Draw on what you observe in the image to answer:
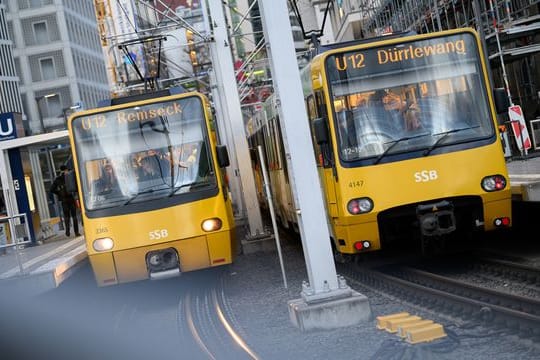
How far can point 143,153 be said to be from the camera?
16109 mm

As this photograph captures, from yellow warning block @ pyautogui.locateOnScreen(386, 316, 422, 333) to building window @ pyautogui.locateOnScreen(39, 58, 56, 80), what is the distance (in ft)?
285

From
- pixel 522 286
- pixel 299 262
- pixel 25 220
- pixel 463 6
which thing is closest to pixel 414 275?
pixel 522 286

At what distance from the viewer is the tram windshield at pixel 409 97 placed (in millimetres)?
14195

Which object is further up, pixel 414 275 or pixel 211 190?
pixel 211 190

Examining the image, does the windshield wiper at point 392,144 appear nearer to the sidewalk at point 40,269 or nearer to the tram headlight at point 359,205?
the tram headlight at point 359,205

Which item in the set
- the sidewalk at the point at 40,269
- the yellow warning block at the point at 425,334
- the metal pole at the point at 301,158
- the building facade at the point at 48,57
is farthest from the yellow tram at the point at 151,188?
the building facade at the point at 48,57

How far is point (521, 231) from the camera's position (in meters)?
18.8

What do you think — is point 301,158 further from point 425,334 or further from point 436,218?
point 436,218

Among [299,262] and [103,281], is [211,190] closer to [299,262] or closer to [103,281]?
[103,281]

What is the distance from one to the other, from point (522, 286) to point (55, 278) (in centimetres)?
637

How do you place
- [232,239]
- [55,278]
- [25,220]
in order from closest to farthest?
Result: [55,278] → [232,239] → [25,220]

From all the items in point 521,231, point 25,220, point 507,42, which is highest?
point 507,42

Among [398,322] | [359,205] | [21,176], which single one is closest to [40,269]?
[359,205]

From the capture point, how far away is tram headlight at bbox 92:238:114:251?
51.9 ft
